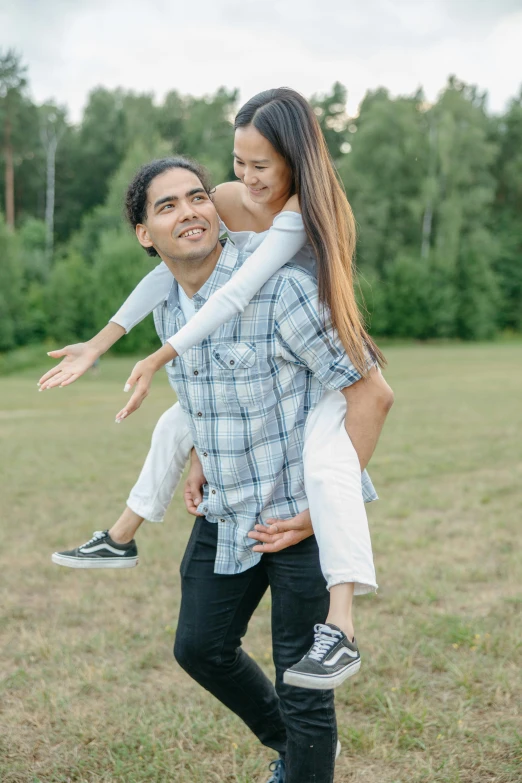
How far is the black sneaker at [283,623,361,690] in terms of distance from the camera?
224 centimetres

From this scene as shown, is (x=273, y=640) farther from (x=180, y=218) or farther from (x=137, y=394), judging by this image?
(x=180, y=218)

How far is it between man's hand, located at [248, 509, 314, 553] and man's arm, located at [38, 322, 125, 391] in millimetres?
718

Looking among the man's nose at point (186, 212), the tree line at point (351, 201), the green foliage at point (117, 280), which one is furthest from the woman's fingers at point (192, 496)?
the green foliage at point (117, 280)

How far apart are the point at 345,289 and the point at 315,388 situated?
1.05ft

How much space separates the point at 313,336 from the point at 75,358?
0.75 metres

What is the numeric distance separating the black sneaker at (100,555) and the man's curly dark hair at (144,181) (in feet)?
3.81

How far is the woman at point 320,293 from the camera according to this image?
2439 mm

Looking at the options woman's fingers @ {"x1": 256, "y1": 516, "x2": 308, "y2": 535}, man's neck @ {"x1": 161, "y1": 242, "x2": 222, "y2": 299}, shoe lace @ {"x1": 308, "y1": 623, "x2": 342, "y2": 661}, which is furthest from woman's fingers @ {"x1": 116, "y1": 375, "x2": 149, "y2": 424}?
shoe lace @ {"x1": 308, "y1": 623, "x2": 342, "y2": 661}

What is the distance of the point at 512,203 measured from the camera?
58.1 metres

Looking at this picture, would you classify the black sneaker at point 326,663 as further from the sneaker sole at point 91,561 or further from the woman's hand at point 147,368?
the sneaker sole at point 91,561

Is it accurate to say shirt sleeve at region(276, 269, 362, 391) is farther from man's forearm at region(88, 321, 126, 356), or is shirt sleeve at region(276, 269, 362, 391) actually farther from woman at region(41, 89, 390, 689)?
man's forearm at region(88, 321, 126, 356)

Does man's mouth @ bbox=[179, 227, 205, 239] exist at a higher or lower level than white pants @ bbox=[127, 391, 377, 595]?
higher

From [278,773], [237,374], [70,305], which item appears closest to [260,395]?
[237,374]

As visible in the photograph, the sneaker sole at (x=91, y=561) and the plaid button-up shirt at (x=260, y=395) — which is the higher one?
the plaid button-up shirt at (x=260, y=395)
